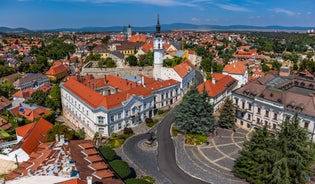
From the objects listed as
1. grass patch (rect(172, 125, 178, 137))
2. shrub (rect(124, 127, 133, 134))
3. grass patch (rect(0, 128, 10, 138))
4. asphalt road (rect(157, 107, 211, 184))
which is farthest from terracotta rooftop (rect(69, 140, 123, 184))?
grass patch (rect(0, 128, 10, 138))

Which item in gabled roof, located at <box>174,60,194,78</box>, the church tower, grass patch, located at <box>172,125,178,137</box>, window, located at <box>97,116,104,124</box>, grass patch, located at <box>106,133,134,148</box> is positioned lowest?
grass patch, located at <box>106,133,134,148</box>

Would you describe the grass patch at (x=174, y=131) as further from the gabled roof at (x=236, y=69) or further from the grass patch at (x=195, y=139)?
the gabled roof at (x=236, y=69)

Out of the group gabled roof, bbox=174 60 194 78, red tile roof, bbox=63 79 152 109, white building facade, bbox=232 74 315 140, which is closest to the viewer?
white building facade, bbox=232 74 315 140

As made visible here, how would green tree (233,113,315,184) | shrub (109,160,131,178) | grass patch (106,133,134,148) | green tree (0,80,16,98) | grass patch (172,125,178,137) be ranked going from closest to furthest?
green tree (233,113,315,184) → shrub (109,160,131,178) → grass patch (106,133,134,148) → grass patch (172,125,178,137) → green tree (0,80,16,98)

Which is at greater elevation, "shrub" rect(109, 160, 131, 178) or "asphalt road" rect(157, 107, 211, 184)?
"shrub" rect(109, 160, 131, 178)

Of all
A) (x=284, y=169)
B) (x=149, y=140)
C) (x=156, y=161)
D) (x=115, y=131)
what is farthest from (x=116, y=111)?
(x=284, y=169)

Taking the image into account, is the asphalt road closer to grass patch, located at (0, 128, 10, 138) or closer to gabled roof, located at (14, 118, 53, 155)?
gabled roof, located at (14, 118, 53, 155)

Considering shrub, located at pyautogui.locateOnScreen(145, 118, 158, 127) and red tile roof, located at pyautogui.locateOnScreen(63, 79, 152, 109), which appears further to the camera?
shrub, located at pyautogui.locateOnScreen(145, 118, 158, 127)
